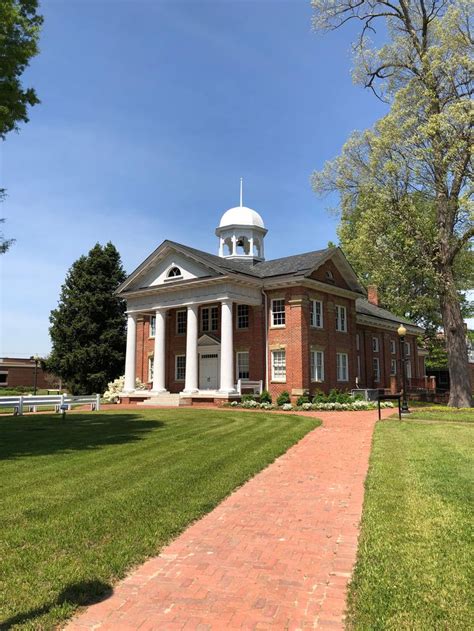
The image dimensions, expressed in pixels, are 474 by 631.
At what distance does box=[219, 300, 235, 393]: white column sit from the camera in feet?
90.2

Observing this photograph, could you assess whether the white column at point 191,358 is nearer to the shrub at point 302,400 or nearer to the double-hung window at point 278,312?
the double-hung window at point 278,312

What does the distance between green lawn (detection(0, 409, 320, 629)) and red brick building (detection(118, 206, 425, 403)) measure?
46.4 ft

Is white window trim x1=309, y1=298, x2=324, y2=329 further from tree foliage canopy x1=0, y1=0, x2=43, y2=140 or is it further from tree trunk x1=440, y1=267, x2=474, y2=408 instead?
tree foliage canopy x1=0, y1=0, x2=43, y2=140

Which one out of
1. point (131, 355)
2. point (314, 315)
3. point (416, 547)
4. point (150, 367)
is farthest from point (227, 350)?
point (416, 547)

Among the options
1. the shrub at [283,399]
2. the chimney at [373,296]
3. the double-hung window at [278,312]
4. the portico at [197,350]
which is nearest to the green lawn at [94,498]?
the shrub at [283,399]

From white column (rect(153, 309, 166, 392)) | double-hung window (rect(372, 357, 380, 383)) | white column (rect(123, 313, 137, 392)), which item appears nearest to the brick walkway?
white column (rect(153, 309, 166, 392))

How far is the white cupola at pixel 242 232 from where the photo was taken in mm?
36500

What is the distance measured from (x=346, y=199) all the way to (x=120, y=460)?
21027 mm

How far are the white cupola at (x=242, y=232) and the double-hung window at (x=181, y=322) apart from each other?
6042 millimetres

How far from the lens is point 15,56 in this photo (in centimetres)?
1301

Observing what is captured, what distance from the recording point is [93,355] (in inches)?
1502

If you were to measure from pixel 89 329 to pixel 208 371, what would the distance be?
12.3 metres

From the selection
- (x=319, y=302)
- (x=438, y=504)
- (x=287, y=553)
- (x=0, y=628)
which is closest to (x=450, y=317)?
(x=319, y=302)

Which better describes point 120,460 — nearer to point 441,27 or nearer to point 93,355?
point 441,27
